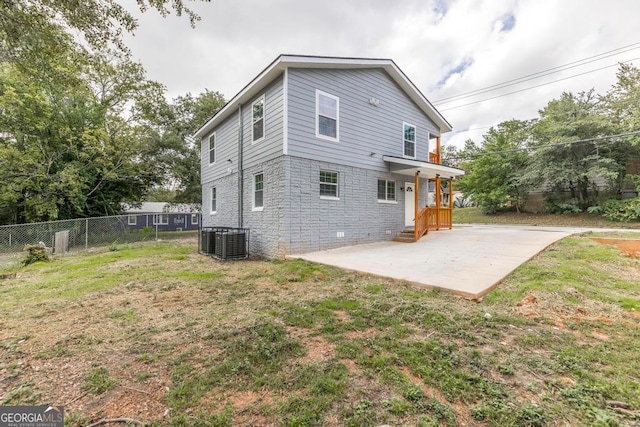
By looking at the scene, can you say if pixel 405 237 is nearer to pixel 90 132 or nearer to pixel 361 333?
pixel 361 333

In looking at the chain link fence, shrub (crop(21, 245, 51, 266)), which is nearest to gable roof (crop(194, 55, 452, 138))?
the chain link fence

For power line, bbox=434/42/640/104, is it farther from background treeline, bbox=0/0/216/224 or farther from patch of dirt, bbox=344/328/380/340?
patch of dirt, bbox=344/328/380/340

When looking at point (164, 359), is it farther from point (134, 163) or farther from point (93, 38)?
point (134, 163)

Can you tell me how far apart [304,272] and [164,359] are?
355cm

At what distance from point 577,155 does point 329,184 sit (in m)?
16.9

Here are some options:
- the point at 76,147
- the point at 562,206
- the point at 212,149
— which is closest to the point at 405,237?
the point at 212,149

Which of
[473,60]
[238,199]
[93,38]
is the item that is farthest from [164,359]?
[473,60]

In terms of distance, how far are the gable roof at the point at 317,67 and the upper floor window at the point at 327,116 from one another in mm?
946

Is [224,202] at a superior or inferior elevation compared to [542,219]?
superior

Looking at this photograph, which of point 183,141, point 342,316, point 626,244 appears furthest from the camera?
point 183,141

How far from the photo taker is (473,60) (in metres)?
15.6

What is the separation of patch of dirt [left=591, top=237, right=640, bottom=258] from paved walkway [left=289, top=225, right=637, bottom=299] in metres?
1.43

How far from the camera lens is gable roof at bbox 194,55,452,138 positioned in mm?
7723

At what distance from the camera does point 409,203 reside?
11359 mm
